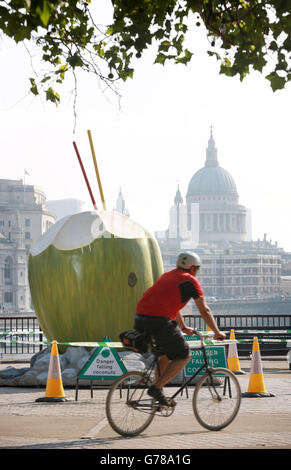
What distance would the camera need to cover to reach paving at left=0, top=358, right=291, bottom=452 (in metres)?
7.72

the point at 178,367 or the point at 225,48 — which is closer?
the point at 178,367

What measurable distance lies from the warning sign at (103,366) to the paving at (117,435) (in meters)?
0.36

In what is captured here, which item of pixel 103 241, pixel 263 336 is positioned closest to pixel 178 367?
pixel 103 241

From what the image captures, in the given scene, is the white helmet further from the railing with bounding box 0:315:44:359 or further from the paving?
the railing with bounding box 0:315:44:359

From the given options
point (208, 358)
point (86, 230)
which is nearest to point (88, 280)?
point (86, 230)

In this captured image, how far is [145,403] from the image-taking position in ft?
26.7

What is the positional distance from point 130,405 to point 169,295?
102cm

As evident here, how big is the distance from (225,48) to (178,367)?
133 inches

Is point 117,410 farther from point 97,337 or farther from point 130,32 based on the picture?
point 97,337

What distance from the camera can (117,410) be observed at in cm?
804

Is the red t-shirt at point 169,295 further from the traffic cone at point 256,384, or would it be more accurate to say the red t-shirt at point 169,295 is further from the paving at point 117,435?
the traffic cone at point 256,384

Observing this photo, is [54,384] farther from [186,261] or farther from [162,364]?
[186,261]

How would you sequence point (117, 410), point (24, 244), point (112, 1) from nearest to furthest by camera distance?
point (117, 410)
point (112, 1)
point (24, 244)

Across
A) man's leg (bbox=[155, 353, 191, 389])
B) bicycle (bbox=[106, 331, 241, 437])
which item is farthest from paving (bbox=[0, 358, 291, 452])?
man's leg (bbox=[155, 353, 191, 389])
